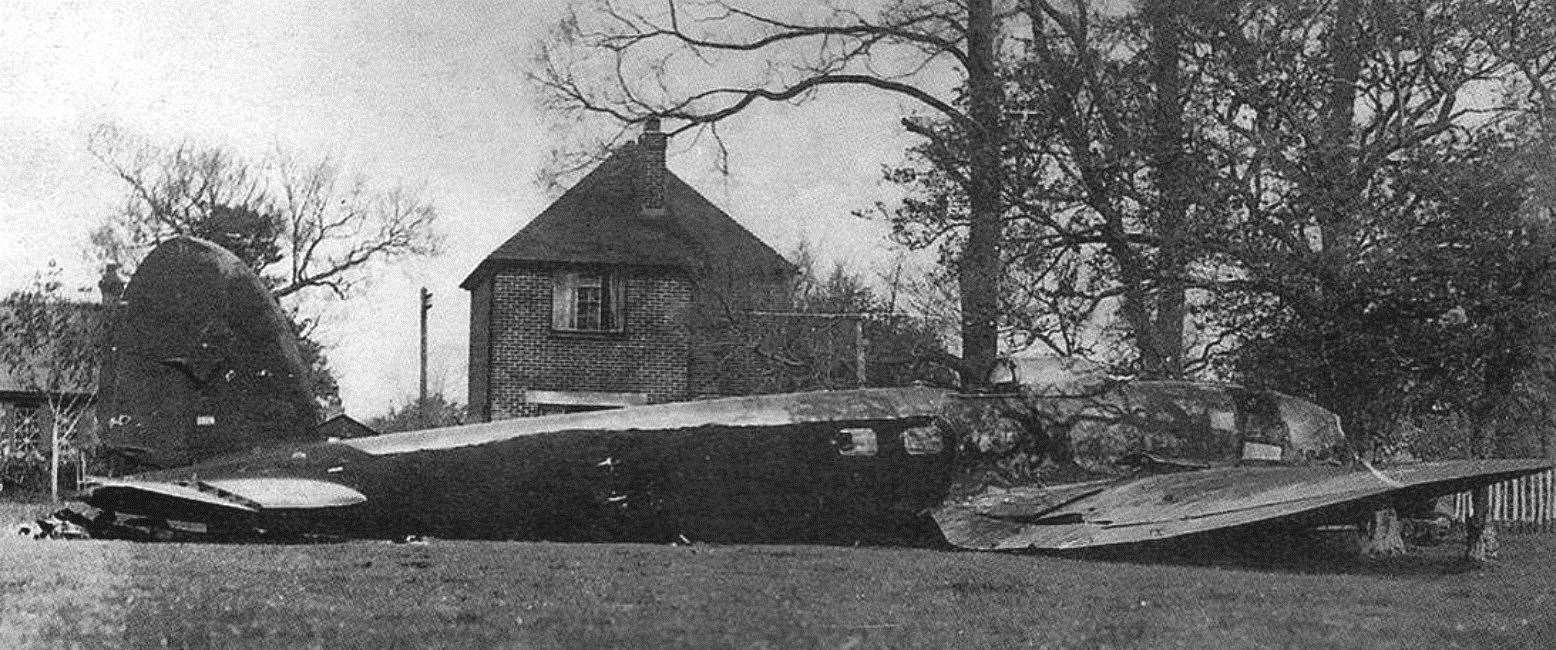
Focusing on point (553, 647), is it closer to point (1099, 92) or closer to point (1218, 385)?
point (1218, 385)

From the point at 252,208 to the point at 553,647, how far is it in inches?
674

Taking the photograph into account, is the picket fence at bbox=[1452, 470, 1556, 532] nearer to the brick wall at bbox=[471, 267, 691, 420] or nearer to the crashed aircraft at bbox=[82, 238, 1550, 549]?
the crashed aircraft at bbox=[82, 238, 1550, 549]

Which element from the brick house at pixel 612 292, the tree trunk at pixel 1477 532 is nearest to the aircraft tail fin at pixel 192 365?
the tree trunk at pixel 1477 532

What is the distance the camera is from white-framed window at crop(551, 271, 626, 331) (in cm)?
3562

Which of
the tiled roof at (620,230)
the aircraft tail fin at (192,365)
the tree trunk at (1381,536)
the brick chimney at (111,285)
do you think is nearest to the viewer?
the aircraft tail fin at (192,365)

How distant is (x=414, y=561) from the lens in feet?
34.6

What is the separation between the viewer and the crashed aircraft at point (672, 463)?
36.9ft

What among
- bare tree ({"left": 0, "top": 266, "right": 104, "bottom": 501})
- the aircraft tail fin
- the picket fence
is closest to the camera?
the aircraft tail fin

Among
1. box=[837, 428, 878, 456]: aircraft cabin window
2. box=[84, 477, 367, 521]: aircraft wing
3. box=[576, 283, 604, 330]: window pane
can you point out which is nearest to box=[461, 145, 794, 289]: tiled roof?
box=[576, 283, 604, 330]: window pane

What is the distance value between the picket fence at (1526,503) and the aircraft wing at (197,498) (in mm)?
16433

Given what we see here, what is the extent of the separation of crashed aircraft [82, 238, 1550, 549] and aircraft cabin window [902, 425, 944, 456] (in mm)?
18

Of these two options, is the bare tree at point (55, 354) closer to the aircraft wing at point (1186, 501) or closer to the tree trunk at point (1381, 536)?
the aircraft wing at point (1186, 501)

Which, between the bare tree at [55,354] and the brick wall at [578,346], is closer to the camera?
the bare tree at [55,354]

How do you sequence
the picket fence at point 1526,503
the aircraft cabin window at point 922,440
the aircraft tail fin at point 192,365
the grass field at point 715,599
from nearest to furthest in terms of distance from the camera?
the grass field at point 715,599
the aircraft tail fin at point 192,365
the aircraft cabin window at point 922,440
the picket fence at point 1526,503
